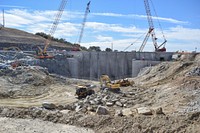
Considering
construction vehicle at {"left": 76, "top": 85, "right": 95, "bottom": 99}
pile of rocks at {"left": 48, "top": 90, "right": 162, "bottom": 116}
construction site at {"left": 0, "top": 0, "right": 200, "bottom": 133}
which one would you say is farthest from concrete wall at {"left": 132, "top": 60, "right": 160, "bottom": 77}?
construction vehicle at {"left": 76, "top": 85, "right": 95, "bottom": 99}

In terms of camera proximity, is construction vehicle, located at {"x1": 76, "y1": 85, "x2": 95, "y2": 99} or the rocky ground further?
→ construction vehicle, located at {"x1": 76, "y1": 85, "x2": 95, "y2": 99}

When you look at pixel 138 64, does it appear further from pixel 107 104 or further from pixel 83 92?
pixel 107 104

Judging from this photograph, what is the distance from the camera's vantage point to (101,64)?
63.8 meters

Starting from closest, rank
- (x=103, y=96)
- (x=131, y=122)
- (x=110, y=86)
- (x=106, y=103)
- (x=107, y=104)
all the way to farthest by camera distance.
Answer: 1. (x=131, y=122)
2. (x=107, y=104)
3. (x=106, y=103)
4. (x=103, y=96)
5. (x=110, y=86)

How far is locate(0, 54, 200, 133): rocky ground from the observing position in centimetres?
2022

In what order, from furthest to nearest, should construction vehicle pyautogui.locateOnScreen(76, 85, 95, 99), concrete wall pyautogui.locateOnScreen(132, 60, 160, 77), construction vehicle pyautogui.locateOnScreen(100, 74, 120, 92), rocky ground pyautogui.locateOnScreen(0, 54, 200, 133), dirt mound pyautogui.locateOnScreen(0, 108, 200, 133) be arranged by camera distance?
1. concrete wall pyautogui.locateOnScreen(132, 60, 160, 77)
2. construction vehicle pyautogui.locateOnScreen(100, 74, 120, 92)
3. construction vehicle pyautogui.locateOnScreen(76, 85, 95, 99)
4. rocky ground pyautogui.locateOnScreen(0, 54, 200, 133)
5. dirt mound pyautogui.locateOnScreen(0, 108, 200, 133)

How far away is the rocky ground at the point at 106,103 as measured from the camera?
2022 centimetres

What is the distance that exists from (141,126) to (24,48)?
2211 inches

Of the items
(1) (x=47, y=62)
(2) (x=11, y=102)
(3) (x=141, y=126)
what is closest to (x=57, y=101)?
(2) (x=11, y=102)

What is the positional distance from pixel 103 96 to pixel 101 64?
102 feet

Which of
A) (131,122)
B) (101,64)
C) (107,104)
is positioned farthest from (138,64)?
(131,122)

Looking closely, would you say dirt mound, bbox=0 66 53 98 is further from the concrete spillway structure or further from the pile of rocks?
the concrete spillway structure

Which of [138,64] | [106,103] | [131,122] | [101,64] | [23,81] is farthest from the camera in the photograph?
[101,64]

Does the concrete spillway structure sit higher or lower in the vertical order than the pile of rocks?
higher
